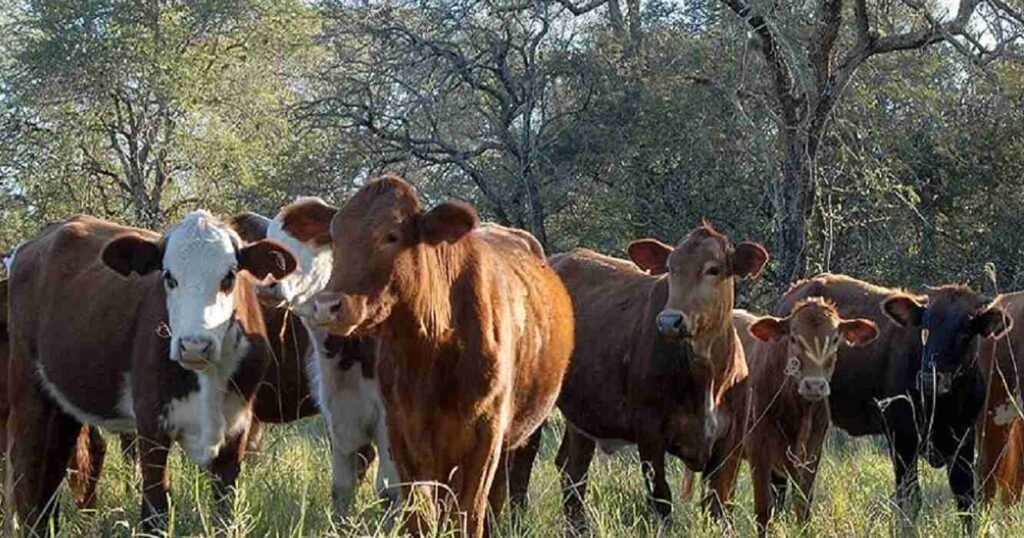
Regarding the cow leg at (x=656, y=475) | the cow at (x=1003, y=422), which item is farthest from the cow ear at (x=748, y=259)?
the cow at (x=1003, y=422)

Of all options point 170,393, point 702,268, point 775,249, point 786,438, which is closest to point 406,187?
point 170,393

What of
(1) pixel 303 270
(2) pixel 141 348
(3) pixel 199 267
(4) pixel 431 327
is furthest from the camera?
(1) pixel 303 270

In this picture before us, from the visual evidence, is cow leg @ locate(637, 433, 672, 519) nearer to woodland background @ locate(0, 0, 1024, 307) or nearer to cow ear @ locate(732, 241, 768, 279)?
cow ear @ locate(732, 241, 768, 279)

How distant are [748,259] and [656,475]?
4.53ft

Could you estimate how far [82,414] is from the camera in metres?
8.14

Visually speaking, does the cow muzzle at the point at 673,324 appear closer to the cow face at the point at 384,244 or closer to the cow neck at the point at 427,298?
the cow neck at the point at 427,298

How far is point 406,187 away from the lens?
6266mm

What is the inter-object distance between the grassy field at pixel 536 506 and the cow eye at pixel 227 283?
0.95m

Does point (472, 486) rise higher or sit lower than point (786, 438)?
higher

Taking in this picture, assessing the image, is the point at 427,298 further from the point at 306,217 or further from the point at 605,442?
the point at 605,442

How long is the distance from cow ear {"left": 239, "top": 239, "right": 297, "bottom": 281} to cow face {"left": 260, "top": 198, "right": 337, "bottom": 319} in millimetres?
203

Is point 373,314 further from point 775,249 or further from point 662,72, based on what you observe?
point 662,72

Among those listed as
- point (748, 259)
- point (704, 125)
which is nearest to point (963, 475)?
point (748, 259)

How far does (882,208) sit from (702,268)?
885 centimetres
